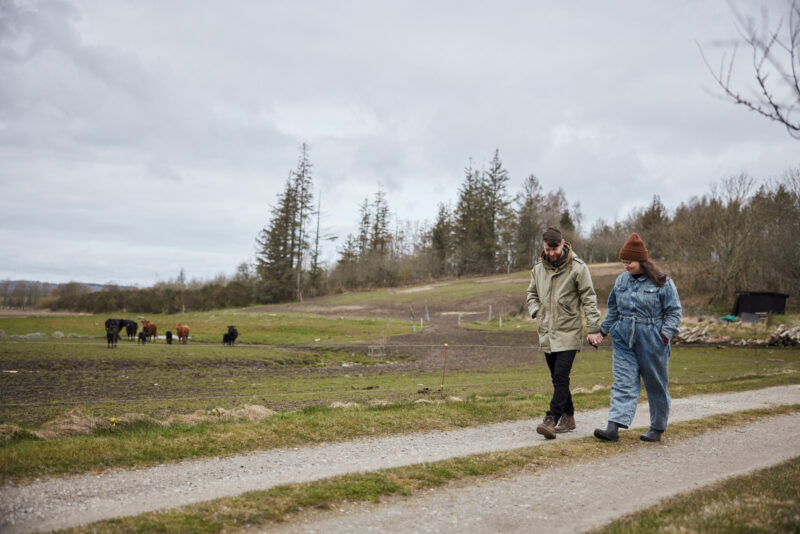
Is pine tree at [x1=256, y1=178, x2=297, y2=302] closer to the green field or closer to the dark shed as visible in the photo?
the green field

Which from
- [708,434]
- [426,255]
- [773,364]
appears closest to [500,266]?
[426,255]

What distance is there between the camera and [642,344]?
6566 millimetres

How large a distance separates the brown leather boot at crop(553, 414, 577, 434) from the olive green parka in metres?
0.94

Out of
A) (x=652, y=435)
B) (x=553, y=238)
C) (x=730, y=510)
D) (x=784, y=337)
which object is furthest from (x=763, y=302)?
(x=730, y=510)

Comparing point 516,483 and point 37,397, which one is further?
point 37,397

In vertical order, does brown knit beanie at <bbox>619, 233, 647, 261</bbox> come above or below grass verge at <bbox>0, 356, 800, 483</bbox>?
above

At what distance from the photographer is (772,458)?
5941mm

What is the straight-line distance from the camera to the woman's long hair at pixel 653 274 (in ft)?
21.4

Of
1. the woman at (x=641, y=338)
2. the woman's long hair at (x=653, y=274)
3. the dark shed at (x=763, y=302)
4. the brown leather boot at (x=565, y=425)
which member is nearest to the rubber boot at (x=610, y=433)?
the woman at (x=641, y=338)

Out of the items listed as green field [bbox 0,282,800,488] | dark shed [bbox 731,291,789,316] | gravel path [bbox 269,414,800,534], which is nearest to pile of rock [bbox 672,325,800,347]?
green field [bbox 0,282,800,488]

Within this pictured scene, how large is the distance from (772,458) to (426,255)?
7610cm

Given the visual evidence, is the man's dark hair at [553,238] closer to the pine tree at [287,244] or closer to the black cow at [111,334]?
the black cow at [111,334]

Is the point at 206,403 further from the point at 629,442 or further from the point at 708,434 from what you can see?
the point at 708,434

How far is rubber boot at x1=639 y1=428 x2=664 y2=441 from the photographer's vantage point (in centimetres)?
662
